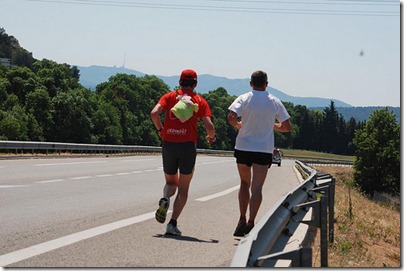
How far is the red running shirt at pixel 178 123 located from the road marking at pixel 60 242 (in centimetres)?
133

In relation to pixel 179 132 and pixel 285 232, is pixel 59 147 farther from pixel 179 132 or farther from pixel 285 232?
pixel 285 232

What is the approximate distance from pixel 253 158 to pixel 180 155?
837mm

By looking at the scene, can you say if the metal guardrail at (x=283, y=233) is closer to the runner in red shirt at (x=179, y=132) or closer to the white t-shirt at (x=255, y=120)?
the white t-shirt at (x=255, y=120)

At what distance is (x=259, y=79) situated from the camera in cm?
798

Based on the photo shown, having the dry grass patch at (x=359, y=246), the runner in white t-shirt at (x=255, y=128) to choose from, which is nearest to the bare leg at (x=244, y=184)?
the runner in white t-shirt at (x=255, y=128)

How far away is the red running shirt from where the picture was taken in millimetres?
7844

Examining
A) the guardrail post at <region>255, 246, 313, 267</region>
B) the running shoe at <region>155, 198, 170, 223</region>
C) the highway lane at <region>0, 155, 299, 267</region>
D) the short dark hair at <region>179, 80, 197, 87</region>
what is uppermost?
the short dark hair at <region>179, 80, 197, 87</region>

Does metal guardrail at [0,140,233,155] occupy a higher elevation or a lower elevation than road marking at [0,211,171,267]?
lower

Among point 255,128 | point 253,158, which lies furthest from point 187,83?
point 253,158

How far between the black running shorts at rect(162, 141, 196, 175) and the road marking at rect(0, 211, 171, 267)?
→ 1077 millimetres

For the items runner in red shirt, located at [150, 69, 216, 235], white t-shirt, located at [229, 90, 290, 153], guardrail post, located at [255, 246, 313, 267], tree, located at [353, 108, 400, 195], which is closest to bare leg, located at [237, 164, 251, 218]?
white t-shirt, located at [229, 90, 290, 153]

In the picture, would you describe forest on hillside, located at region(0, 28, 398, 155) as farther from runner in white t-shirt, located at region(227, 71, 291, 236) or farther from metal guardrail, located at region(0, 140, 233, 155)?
runner in white t-shirt, located at region(227, 71, 291, 236)

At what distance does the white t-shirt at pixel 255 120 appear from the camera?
7.90 meters

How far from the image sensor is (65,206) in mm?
10445
